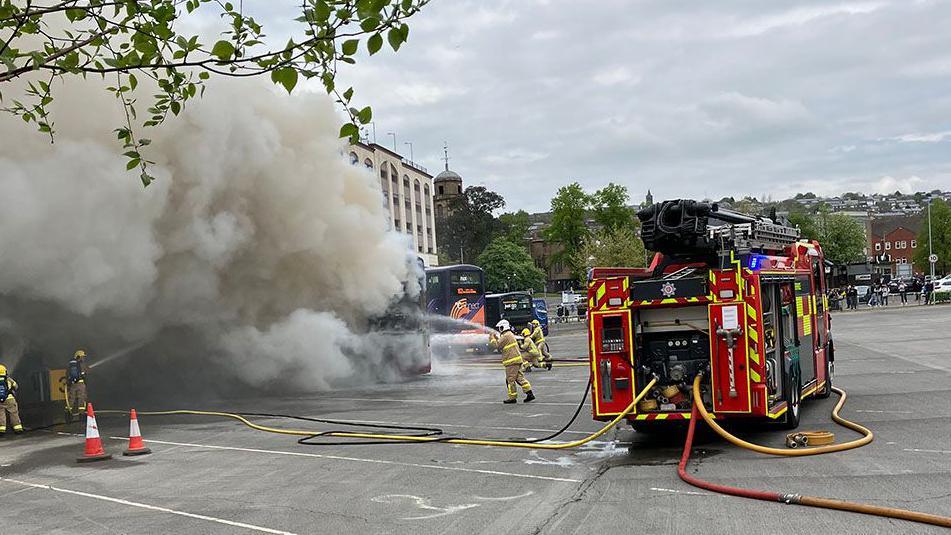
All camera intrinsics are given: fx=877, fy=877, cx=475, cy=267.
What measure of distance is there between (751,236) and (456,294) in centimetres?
2441

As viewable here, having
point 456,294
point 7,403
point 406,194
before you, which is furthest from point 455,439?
point 406,194

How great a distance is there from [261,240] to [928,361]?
15017mm

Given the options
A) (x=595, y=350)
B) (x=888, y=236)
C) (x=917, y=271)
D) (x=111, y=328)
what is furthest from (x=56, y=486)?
(x=888, y=236)

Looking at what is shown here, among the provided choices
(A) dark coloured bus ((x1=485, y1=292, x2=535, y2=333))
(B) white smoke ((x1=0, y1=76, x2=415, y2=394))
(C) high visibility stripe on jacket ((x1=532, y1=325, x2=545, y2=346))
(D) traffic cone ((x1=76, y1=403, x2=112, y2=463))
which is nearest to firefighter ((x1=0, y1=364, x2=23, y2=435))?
(B) white smoke ((x1=0, y1=76, x2=415, y2=394))

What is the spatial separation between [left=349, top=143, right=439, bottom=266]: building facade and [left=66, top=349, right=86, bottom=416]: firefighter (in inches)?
1429

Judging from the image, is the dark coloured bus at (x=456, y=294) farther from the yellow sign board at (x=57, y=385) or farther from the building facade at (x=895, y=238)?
the building facade at (x=895, y=238)

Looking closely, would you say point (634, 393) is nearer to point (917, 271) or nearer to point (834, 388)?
point (834, 388)

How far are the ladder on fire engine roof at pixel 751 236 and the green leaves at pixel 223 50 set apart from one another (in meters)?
6.66

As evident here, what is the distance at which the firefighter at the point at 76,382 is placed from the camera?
54.8 ft

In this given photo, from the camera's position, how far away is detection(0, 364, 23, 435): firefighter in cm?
1493

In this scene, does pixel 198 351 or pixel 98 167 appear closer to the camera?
pixel 98 167

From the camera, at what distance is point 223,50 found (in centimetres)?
504

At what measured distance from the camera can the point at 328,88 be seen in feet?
17.3

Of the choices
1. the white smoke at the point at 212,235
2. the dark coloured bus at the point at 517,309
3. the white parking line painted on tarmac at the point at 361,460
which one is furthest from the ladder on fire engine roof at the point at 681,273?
the dark coloured bus at the point at 517,309
